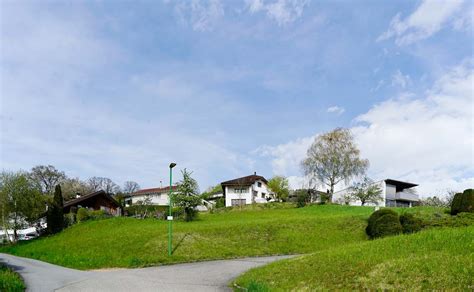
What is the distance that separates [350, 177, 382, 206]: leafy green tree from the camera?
56.1 metres

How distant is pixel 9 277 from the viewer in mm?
12875

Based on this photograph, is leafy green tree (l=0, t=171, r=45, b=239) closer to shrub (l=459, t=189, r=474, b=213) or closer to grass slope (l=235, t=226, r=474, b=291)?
grass slope (l=235, t=226, r=474, b=291)

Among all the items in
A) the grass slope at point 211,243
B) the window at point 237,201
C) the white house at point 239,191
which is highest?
the white house at point 239,191

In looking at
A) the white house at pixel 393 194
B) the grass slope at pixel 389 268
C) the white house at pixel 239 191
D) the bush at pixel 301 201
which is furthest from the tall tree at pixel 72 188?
the grass slope at pixel 389 268

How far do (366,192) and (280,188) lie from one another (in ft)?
53.8

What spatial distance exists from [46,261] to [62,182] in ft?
212

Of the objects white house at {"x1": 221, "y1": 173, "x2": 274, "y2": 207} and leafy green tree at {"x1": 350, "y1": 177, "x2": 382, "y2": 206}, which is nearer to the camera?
leafy green tree at {"x1": 350, "y1": 177, "x2": 382, "y2": 206}

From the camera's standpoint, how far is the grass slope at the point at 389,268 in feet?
29.6

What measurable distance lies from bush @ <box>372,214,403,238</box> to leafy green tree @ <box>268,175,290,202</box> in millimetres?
42892

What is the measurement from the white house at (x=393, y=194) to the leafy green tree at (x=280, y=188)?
845 centimetres

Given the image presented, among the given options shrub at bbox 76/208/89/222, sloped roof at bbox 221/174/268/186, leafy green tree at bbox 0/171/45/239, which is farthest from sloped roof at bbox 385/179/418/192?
leafy green tree at bbox 0/171/45/239

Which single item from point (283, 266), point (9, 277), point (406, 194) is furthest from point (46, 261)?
point (406, 194)

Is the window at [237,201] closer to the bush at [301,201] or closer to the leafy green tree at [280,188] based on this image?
the leafy green tree at [280,188]

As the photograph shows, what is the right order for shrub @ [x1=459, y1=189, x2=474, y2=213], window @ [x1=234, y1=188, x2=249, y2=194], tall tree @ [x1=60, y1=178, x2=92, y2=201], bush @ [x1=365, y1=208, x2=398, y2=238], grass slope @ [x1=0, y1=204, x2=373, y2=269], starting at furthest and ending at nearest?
Answer: tall tree @ [x1=60, y1=178, x2=92, y2=201]
window @ [x1=234, y1=188, x2=249, y2=194]
shrub @ [x1=459, y1=189, x2=474, y2=213]
bush @ [x1=365, y1=208, x2=398, y2=238]
grass slope @ [x1=0, y1=204, x2=373, y2=269]
